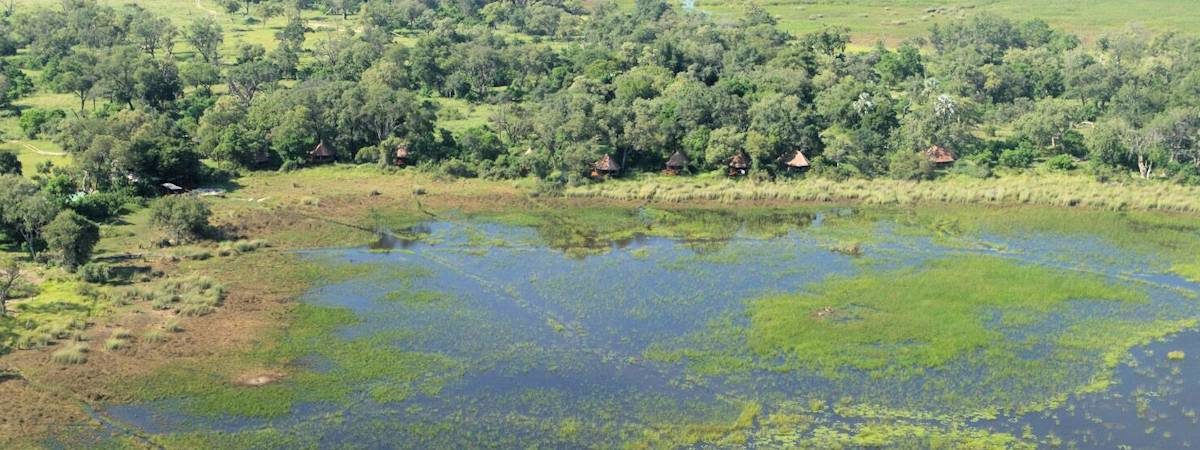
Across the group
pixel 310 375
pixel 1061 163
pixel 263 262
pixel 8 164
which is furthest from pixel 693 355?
pixel 8 164

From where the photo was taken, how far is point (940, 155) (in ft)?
228

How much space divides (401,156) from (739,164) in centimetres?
2096

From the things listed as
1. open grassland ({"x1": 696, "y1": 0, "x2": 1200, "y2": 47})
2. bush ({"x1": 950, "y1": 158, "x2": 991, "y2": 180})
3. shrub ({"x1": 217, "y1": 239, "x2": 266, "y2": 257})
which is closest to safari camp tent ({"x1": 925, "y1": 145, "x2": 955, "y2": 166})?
bush ({"x1": 950, "y1": 158, "x2": 991, "y2": 180})

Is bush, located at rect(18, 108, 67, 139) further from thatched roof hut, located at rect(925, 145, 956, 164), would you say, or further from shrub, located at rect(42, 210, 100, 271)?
thatched roof hut, located at rect(925, 145, 956, 164)

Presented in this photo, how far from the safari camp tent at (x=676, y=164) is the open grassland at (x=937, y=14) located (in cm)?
5094

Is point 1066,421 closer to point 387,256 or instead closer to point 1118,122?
point 387,256

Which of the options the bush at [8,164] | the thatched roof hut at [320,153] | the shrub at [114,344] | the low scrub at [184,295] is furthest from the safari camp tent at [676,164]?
the bush at [8,164]

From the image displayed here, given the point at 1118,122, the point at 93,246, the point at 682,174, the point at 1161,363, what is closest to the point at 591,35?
the point at 682,174

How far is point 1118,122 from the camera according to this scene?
226 ft

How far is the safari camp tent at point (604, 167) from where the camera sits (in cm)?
6825

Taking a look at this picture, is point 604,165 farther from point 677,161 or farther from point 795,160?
point 795,160

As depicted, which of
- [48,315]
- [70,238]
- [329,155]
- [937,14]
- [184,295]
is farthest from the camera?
[937,14]

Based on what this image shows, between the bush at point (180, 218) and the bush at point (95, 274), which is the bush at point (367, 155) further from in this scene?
the bush at point (95, 274)

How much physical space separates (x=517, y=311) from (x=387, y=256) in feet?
35.3
